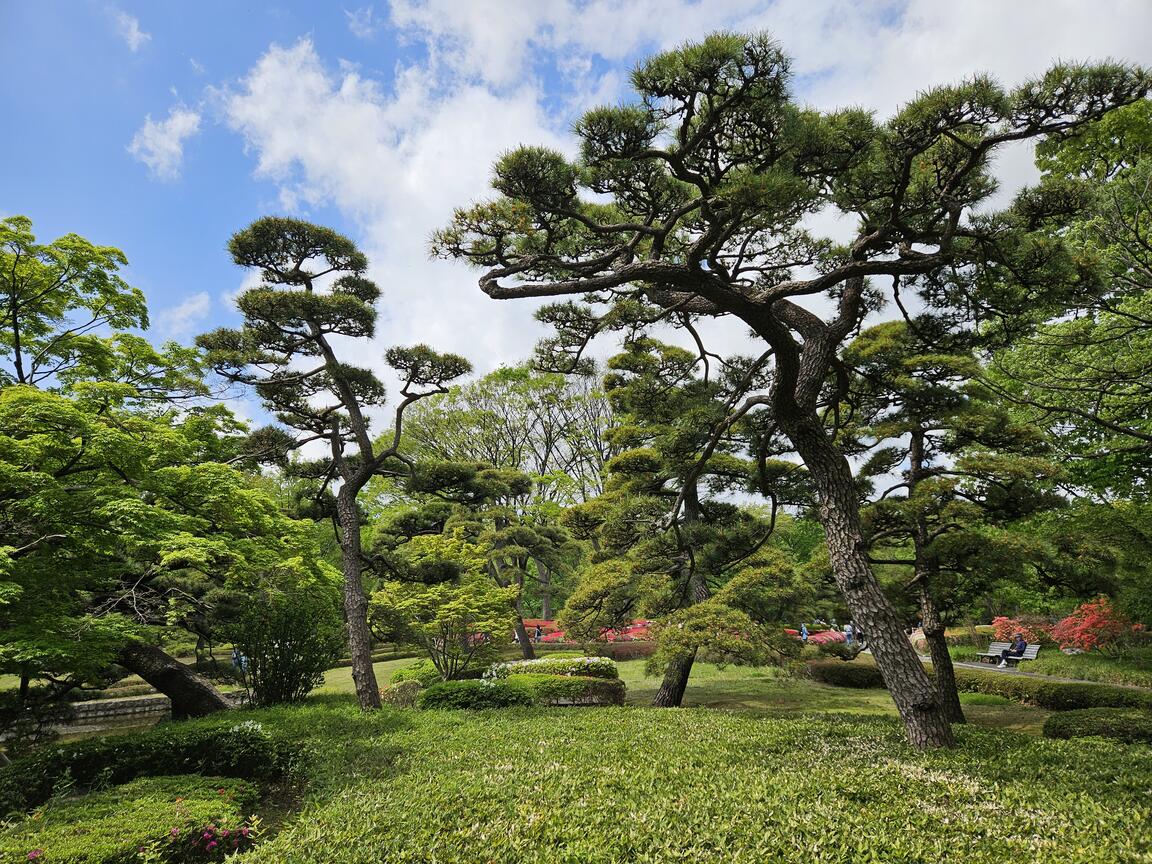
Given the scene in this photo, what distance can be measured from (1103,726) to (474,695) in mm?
9367

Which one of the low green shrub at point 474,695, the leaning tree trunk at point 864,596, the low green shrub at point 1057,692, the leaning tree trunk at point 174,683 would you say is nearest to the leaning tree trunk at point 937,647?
the leaning tree trunk at point 864,596

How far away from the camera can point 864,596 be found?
5371mm

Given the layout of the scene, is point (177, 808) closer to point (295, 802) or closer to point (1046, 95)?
point (295, 802)

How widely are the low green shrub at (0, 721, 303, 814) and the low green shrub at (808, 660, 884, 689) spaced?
1443 centimetres

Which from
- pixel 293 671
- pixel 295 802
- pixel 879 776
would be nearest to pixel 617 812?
pixel 879 776

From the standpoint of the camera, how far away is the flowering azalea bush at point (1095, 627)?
13.5m

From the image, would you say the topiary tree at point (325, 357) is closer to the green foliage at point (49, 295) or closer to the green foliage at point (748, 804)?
the green foliage at point (49, 295)

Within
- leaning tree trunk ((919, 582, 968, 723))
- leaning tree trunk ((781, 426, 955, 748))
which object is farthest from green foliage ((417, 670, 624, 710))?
leaning tree trunk ((781, 426, 955, 748))

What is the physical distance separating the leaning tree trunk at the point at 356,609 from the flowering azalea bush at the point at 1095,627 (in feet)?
54.7

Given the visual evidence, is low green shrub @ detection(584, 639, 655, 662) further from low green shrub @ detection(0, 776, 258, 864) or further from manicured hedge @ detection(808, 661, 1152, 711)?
low green shrub @ detection(0, 776, 258, 864)

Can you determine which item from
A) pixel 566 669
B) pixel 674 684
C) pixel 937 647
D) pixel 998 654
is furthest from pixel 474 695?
pixel 998 654

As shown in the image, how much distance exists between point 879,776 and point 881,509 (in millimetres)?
5287

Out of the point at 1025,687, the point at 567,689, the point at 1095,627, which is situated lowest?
the point at 1025,687

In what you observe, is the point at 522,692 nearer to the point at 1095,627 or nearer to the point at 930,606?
the point at 930,606
